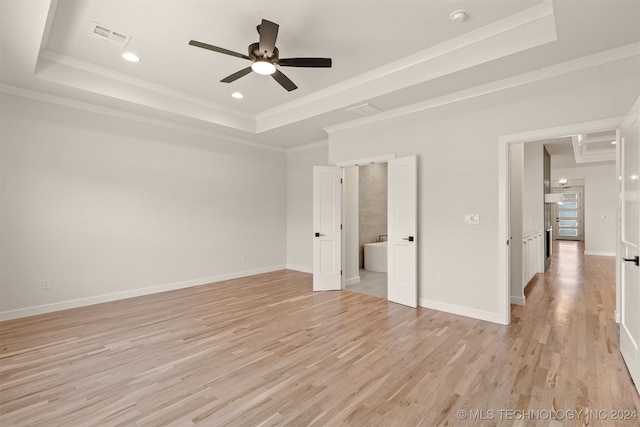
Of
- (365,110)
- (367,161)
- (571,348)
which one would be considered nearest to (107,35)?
(365,110)

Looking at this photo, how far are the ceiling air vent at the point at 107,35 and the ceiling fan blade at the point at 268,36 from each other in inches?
63.1

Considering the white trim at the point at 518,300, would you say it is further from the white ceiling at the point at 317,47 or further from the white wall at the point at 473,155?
the white ceiling at the point at 317,47

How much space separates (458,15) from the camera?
9.00 ft

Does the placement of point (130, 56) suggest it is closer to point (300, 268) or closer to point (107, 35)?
point (107, 35)

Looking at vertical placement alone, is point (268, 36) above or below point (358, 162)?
above

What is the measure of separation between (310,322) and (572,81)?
3893 mm

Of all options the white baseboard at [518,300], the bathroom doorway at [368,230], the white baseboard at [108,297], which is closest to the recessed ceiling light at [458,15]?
the bathroom doorway at [368,230]

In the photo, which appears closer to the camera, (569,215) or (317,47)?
(317,47)

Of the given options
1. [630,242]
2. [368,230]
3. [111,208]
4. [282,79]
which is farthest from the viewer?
[368,230]

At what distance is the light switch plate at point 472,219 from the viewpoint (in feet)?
12.4

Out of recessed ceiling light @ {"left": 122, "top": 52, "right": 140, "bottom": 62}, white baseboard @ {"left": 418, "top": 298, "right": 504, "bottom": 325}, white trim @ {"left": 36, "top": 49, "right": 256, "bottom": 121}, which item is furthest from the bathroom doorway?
recessed ceiling light @ {"left": 122, "top": 52, "right": 140, "bottom": 62}

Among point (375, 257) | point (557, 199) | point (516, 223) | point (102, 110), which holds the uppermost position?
point (102, 110)

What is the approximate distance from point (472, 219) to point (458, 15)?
2276mm

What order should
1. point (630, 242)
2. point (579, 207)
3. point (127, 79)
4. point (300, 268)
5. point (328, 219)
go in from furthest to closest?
1. point (579, 207)
2. point (300, 268)
3. point (328, 219)
4. point (127, 79)
5. point (630, 242)
